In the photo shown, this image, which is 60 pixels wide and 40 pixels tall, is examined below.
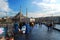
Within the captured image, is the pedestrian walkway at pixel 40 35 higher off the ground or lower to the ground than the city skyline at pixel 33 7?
lower

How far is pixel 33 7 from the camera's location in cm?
168

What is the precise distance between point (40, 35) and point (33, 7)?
0.43m

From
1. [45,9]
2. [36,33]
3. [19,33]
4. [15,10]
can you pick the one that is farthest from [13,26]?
[45,9]

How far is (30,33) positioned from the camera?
5.49 feet

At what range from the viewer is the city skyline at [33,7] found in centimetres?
162

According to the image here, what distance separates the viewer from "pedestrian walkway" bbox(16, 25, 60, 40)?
165 centimetres

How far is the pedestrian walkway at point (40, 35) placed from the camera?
165 centimetres

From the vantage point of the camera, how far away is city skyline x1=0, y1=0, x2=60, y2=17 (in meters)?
1.62

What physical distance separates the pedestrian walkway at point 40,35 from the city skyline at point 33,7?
0.21 meters

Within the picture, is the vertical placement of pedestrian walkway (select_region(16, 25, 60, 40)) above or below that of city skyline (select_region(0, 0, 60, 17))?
below

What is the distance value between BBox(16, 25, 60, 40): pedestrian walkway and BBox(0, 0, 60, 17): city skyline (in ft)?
0.69

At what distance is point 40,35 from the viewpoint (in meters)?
1.66

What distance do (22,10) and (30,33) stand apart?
36 centimetres

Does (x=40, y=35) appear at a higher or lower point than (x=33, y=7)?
lower
